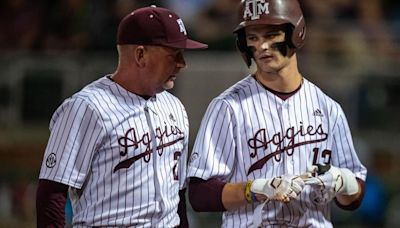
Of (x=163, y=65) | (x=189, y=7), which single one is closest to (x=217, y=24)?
(x=189, y=7)

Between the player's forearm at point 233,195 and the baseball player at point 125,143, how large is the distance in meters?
0.22

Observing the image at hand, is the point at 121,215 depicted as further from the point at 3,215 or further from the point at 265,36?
the point at 3,215

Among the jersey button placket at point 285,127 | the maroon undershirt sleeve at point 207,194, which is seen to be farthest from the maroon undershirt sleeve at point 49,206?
the jersey button placket at point 285,127

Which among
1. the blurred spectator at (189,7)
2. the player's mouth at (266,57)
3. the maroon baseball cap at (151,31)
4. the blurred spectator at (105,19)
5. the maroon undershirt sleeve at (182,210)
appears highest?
the blurred spectator at (189,7)

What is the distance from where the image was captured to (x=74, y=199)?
4664 millimetres

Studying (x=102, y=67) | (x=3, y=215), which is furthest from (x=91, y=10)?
(x=3, y=215)

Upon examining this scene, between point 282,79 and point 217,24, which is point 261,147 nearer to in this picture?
point 282,79

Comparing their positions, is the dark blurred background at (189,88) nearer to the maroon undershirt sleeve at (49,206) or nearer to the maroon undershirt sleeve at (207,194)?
the maroon undershirt sleeve at (207,194)

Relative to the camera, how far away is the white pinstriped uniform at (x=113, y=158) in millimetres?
4484

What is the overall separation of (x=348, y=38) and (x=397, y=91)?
44.9 inches

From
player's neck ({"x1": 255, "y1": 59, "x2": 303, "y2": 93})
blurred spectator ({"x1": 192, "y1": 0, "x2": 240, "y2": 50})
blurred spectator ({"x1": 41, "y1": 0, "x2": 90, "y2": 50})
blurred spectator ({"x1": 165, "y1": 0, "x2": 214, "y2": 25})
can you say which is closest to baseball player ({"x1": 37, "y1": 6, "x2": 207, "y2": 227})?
player's neck ({"x1": 255, "y1": 59, "x2": 303, "y2": 93})

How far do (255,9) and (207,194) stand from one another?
82 cm

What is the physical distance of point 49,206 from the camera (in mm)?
4402

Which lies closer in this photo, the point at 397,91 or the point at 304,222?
the point at 304,222
